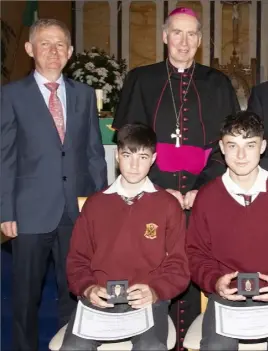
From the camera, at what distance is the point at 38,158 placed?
317cm

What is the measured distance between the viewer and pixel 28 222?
3182mm

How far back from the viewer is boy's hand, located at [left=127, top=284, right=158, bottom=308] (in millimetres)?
2551

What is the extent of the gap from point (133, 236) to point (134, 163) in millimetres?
332

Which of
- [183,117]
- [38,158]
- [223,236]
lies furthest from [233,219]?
[38,158]

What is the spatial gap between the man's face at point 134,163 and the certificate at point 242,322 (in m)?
0.69

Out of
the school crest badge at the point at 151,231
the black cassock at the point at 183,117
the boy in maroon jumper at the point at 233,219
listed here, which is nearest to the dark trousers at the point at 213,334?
the boy in maroon jumper at the point at 233,219

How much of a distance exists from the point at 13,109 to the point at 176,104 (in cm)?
87

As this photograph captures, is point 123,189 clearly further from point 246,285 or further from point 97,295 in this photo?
point 246,285

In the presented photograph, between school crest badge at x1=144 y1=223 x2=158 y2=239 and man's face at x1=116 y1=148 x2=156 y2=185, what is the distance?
213 millimetres

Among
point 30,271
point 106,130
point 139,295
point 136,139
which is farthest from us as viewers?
point 106,130

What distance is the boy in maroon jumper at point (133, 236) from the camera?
274 centimetres

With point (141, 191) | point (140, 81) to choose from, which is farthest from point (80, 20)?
point (141, 191)

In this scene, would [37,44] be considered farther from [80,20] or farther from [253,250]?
[80,20]

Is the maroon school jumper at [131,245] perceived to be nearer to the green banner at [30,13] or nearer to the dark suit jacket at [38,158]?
the dark suit jacket at [38,158]
